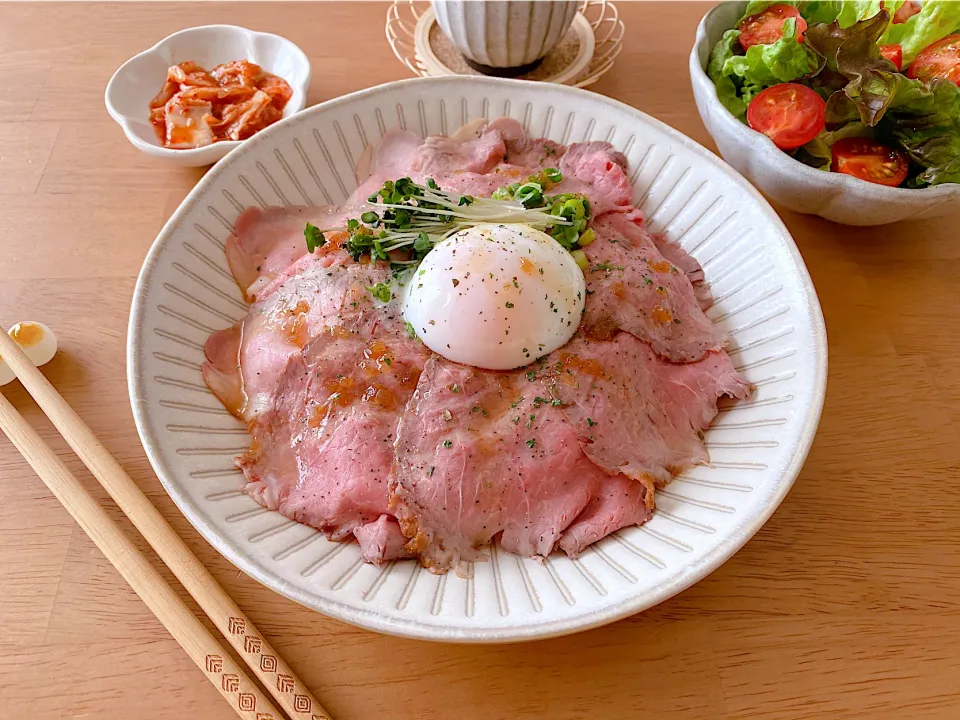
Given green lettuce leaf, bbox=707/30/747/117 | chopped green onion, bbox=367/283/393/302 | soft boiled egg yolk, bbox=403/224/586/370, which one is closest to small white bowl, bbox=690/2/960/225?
green lettuce leaf, bbox=707/30/747/117

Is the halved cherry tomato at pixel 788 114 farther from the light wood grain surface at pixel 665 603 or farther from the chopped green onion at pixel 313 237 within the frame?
the chopped green onion at pixel 313 237

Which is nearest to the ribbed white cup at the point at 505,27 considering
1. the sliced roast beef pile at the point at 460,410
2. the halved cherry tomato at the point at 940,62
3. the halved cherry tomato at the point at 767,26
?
the halved cherry tomato at the point at 767,26

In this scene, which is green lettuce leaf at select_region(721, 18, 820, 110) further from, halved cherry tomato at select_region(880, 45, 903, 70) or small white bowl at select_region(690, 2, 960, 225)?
halved cherry tomato at select_region(880, 45, 903, 70)

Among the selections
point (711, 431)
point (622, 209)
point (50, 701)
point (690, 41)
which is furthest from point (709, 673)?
point (690, 41)

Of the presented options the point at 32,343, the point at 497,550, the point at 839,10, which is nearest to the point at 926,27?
the point at 839,10

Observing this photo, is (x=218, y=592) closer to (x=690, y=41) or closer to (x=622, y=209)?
(x=622, y=209)
